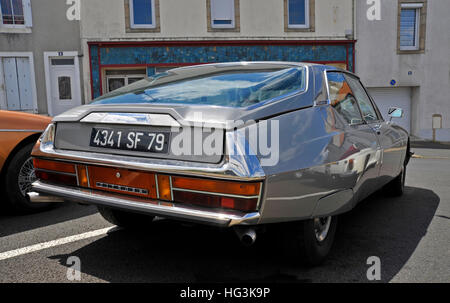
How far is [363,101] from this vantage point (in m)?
3.66

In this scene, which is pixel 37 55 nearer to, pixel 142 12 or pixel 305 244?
pixel 142 12

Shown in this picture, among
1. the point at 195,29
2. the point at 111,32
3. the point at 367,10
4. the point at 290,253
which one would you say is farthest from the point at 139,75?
the point at 290,253

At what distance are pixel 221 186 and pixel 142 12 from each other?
1414cm

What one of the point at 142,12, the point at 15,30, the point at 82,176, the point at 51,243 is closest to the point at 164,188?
the point at 82,176

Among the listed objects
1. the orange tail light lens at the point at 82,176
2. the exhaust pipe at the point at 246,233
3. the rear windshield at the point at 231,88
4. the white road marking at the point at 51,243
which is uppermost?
the rear windshield at the point at 231,88

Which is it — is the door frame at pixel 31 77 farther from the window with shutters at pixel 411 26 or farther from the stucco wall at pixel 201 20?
the window with shutters at pixel 411 26

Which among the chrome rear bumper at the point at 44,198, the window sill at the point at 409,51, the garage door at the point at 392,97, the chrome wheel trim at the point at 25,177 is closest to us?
the chrome rear bumper at the point at 44,198

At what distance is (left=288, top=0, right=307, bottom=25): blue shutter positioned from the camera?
1538 centimetres

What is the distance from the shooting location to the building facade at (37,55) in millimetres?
13711

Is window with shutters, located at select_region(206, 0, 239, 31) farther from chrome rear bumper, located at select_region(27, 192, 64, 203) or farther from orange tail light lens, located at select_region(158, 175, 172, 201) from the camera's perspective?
orange tail light lens, located at select_region(158, 175, 172, 201)

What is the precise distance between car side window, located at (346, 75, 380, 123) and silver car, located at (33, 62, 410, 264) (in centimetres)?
53

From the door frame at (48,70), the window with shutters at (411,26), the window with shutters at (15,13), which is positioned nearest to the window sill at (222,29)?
the door frame at (48,70)

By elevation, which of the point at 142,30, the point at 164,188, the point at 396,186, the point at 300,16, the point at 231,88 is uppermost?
the point at 300,16

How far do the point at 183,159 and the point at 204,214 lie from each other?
12.8 inches
